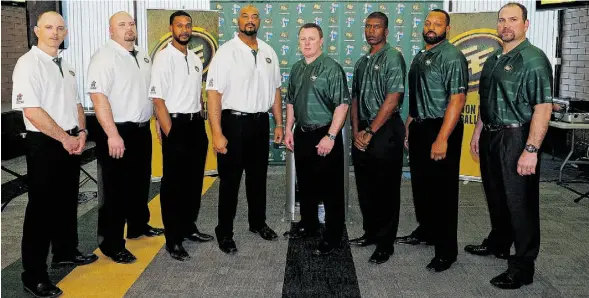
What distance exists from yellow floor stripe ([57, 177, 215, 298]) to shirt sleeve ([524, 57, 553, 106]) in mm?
2533

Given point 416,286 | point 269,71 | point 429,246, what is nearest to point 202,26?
point 269,71

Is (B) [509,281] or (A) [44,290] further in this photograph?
(B) [509,281]

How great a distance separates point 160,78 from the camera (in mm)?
3531

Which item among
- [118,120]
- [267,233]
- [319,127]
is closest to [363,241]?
[267,233]

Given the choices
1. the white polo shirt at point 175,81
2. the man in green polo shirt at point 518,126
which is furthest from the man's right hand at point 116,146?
the man in green polo shirt at point 518,126

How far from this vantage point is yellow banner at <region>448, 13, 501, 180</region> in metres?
5.87

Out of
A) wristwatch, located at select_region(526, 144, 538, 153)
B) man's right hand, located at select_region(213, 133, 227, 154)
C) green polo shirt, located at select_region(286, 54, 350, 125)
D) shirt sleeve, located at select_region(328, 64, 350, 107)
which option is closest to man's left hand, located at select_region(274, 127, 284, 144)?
green polo shirt, located at select_region(286, 54, 350, 125)

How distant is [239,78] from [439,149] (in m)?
1.40

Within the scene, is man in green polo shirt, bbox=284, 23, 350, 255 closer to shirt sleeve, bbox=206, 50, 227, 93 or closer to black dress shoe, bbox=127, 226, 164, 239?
shirt sleeve, bbox=206, 50, 227, 93

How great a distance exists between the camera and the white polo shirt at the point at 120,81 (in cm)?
339

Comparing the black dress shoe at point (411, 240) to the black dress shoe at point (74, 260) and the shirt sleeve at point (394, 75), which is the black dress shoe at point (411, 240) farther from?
the black dress shoe at point (74, 260)

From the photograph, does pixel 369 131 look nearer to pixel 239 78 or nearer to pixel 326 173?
pixel 326 173

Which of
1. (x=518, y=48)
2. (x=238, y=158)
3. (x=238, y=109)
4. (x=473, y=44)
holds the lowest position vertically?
(x=238, y=158)

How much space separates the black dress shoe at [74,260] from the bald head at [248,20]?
6.01 ft
